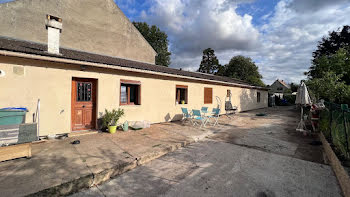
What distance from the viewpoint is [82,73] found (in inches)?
213

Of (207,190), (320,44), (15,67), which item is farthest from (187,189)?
(320,44)

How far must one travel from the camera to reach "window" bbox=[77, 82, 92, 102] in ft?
18.2

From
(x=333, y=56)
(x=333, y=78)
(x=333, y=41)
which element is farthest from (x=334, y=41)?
(x=333, y=78)

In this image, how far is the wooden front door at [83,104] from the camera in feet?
17.9

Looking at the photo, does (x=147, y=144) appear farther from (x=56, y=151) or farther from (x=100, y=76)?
(x=100, y=76)

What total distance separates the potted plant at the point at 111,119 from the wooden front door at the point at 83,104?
51 centimetres

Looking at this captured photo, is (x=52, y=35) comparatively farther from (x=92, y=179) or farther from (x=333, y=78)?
(x=333, y=78)

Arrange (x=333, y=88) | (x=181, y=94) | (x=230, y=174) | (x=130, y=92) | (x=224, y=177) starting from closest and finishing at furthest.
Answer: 1. (x=224, y=177)
2. (x=230, y=174)
3. (x=130, y=92)
4. (x=333, y=88)
5. (x=181, y=94)

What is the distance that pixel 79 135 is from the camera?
5203 mm

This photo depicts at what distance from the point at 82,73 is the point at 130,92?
210 cm

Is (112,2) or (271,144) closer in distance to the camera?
(271,144)

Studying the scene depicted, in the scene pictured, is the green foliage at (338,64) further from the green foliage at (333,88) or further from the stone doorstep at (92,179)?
the stone doorstep at (92,179)

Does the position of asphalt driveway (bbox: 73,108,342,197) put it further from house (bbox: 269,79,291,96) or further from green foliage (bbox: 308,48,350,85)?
house (bbox: 269,79,291,96)

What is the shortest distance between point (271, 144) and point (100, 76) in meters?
6.67
